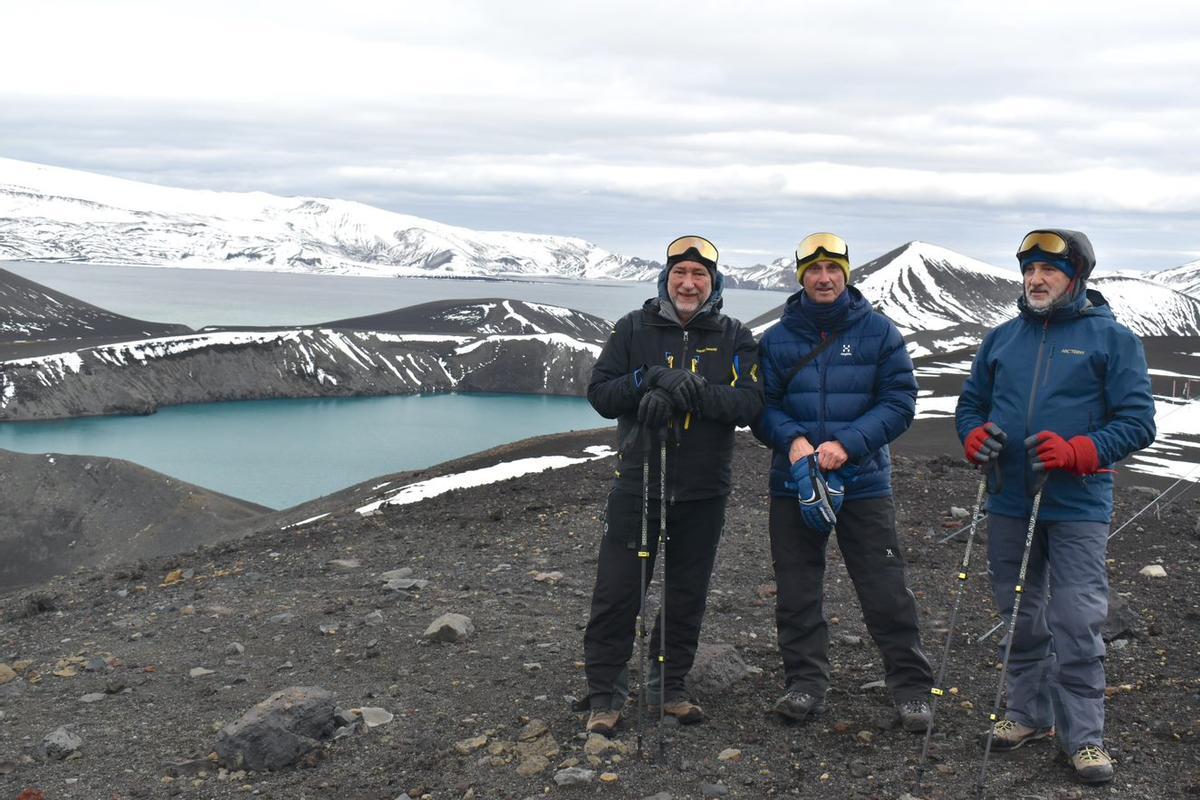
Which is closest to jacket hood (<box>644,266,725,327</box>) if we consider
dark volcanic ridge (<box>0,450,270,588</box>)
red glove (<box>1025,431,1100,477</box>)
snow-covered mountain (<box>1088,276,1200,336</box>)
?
red glove (<box>1025,431,1100,477</box>)

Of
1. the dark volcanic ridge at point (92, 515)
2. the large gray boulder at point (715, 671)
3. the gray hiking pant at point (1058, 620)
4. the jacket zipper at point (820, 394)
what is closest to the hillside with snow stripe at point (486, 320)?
the dark volcanic ridge at point (92, 515)

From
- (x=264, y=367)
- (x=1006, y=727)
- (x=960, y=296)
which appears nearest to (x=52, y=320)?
(x=264, y=367)

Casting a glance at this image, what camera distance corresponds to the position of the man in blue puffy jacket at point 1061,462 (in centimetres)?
522

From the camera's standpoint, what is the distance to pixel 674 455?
233 inches

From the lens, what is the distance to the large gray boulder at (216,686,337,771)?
5.79 meters

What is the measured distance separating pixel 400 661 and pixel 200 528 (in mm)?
25814

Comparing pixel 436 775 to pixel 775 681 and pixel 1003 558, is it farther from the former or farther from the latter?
pixel 1003 558

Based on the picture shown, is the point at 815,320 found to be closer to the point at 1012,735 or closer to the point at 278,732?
the point at 1012,735

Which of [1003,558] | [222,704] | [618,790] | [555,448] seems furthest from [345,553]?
[555,448]

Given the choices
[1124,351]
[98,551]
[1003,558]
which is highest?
[1124,351]

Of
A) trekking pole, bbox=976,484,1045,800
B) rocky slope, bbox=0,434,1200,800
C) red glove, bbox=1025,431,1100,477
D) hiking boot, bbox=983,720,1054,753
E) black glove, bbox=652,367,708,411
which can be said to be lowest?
rocky slope, bbox=0,434,1200,800

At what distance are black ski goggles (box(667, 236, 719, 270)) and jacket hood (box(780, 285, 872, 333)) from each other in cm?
54

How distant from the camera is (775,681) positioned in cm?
681

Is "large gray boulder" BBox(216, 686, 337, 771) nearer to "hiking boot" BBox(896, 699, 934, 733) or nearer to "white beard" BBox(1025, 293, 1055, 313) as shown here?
"hiking boot" BBox(896, 699, 934, 733)
